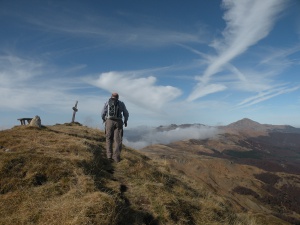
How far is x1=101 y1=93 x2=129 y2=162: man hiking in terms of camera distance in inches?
639

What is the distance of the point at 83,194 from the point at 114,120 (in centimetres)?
750

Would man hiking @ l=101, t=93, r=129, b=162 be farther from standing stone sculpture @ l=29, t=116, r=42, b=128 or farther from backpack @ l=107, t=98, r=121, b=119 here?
standing stone sculpture @ l=29, t=116, r=42, b=128

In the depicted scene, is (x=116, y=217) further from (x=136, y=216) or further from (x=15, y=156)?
(x=15, y=156)

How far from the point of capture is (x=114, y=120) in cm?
1630

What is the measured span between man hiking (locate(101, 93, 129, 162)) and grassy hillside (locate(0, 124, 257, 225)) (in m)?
1.56

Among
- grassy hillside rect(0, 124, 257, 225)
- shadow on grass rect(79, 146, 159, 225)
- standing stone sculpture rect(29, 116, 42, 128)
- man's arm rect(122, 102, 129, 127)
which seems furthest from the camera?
standing stone sculpture rect(29, 116, 42, 128)

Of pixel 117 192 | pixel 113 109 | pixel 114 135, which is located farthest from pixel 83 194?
pixel 113 109

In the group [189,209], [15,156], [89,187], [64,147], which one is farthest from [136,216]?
[64,147]

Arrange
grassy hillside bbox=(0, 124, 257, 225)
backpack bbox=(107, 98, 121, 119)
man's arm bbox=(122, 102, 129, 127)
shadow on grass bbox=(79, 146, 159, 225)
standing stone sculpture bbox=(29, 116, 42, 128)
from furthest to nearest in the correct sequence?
standing stone sculpture bbox=(29, 116, 42, 128) → man's arm bbox=(122, 102, 129, 127) → backpack bbox=(107, 98, 121, 119) → shadow on grass bbox=(79, 146, 159, 225) → grassy hillside bbox=(0, 124, 257, 225)

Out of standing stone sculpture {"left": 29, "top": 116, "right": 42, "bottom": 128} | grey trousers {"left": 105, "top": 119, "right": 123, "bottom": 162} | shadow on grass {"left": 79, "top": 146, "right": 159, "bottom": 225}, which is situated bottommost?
shadow on grass {"left": 79, "top": 146, "right": 159, "bottom": 225}

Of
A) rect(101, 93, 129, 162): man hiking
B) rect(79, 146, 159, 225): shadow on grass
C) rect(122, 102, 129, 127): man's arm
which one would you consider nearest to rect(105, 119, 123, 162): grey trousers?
rect(101, 93, 129, 162): man hiking

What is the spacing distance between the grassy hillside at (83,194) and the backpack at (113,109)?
2845 millimetres

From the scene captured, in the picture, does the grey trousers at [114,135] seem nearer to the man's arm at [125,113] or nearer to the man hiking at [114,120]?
the man hiking at [114,120]

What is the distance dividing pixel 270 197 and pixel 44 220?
200718mm
